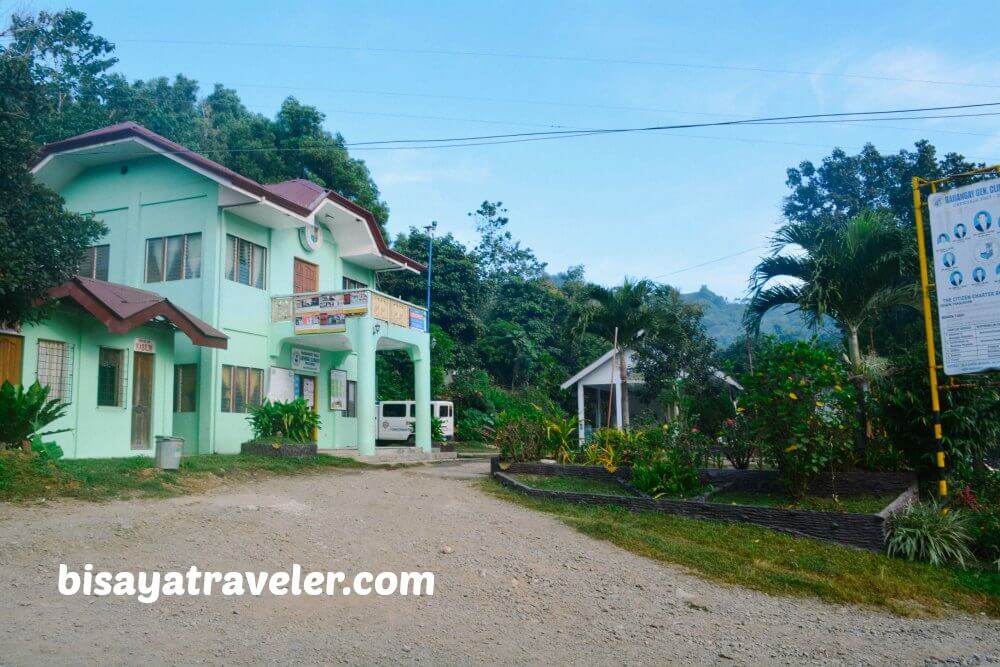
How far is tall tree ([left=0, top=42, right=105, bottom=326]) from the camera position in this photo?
39.7 feet

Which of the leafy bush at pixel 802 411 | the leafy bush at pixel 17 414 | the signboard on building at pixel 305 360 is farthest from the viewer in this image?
the signboard on building at pixel 305 360

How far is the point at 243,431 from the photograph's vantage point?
1995 cm

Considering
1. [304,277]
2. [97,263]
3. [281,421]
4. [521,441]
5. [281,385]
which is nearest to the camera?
[521,441]

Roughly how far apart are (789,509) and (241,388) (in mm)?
14432

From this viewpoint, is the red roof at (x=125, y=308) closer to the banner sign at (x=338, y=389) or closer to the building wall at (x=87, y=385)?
the building wall at (x=87, y=385)

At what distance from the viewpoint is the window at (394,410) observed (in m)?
29.0

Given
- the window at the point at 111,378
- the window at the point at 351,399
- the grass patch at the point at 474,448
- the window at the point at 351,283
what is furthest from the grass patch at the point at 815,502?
the grass patch at the point at 474,448

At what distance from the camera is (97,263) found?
20.9 m

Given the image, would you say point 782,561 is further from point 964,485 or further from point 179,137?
point 179,137

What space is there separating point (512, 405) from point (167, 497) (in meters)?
23.2

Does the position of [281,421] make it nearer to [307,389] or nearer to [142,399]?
[142,399]

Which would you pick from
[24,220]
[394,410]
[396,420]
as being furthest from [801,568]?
[394,410]

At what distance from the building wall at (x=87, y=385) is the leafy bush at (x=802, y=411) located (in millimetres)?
12422

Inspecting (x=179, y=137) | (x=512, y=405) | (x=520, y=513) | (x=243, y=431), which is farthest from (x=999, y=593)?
(x=179, y=137)
